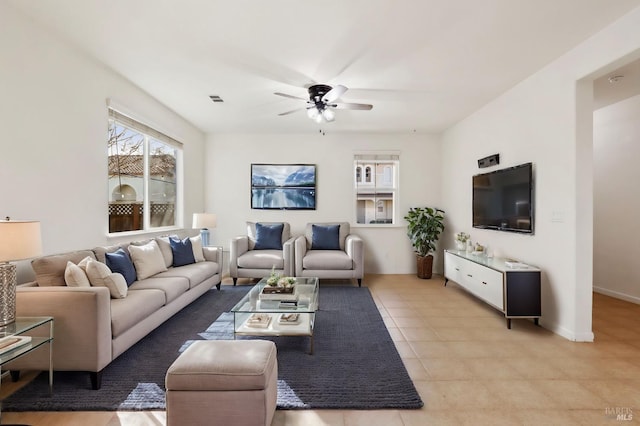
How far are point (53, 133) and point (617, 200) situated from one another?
6.57 m

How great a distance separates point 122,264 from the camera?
2.81m

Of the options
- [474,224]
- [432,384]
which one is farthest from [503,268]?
[432,384]

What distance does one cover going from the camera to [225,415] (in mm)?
1499

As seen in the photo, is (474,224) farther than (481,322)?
Yes

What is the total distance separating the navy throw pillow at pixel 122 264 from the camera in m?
2.76

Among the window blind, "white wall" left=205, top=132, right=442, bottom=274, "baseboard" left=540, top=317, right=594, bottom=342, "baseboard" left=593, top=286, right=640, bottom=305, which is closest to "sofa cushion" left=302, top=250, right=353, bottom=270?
"white wall" left=205, top=132, right=442, bottom=274

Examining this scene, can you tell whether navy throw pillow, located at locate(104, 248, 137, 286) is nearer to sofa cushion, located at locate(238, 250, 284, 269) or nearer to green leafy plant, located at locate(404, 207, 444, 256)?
sofa cushion, located at locate(238, 250, 284, 269)

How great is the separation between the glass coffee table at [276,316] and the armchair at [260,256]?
156 centimetres

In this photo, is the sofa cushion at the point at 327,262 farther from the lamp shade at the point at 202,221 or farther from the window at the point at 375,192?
the lamp shade at the point at 202,221

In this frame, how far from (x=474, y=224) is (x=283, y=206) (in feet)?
10.6

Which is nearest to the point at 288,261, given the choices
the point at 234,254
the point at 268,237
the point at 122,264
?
the point at 268,237

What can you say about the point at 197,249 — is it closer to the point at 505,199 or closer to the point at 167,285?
the point at 167,285

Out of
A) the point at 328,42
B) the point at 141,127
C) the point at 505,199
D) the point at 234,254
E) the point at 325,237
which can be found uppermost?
the point at 328,42

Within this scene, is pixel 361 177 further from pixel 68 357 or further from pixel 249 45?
pixel 68 357
